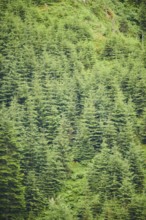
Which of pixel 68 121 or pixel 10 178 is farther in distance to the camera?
pixel 68 121

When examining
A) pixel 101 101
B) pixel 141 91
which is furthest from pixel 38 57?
pixel 141 91

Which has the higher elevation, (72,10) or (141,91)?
(72,10)

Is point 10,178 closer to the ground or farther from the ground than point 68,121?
closer to the ground

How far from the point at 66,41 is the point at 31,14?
9121 mm

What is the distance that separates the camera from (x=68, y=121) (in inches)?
1336

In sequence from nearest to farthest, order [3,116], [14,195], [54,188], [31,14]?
[14,195] < [54,188] < [3,116] < [31,14]

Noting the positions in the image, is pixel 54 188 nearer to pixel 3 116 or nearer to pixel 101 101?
pixel 3 116

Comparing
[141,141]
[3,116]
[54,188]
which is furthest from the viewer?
[141,141]

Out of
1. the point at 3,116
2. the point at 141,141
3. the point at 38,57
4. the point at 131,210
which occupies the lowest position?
the point at 131,210

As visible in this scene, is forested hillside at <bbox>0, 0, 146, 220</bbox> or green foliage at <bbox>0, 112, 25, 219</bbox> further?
forested hillside at <bbox>0, 0, 146, 220</bbox>

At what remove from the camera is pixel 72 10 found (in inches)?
2084

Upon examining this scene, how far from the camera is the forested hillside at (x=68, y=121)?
2778cm

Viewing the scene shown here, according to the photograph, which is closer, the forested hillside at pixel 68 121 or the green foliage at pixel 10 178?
the green foliage at pixel 10 178

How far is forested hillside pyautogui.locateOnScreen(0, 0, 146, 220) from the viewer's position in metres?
27.8
